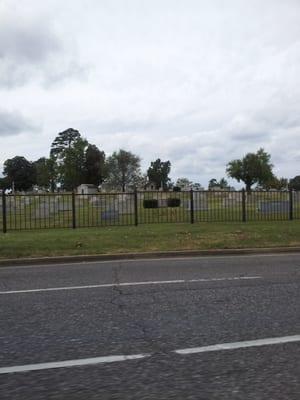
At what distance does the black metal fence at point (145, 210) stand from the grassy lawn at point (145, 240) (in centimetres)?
414

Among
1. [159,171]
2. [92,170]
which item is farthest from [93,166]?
[159,171]

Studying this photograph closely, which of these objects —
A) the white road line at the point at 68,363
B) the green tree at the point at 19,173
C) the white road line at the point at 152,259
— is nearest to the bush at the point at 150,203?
the white road line at the point at 152,259

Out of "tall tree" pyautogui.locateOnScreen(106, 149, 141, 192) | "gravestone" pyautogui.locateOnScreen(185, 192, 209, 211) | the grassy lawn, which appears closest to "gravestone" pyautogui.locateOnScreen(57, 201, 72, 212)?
"gravestone" pyautogui.locateOnScreen(185, 192, 209, 211)

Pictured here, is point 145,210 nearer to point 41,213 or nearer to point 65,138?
point 41,213

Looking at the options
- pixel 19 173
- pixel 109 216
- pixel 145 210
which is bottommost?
pixel 109 216

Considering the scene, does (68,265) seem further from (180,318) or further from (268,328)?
(268,328)

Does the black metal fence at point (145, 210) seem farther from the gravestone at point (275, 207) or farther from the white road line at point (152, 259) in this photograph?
the white road line at point (152, 259)

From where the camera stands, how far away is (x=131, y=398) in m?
4.05

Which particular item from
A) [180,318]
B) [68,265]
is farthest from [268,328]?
[68,265]

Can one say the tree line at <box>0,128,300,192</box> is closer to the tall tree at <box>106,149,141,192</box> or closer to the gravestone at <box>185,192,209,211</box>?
the tall tree at <box>106,149,141,192</box>

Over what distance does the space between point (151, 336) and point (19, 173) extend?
15815cm

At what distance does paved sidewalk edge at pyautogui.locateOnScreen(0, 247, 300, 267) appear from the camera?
13.1 metres

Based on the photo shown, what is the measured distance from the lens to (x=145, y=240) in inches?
621

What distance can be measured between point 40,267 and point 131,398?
28.1 feet
